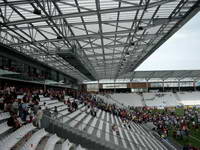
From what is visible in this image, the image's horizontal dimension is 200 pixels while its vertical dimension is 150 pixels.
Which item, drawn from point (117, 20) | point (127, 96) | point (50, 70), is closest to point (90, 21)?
point (117, 20)

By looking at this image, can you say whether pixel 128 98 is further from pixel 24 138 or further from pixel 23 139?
pixel 23 139

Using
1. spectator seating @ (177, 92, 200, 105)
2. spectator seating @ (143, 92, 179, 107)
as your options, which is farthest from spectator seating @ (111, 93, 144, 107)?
spectator seating @ (177, 92, 200, 105)

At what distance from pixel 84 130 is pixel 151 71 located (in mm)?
49266

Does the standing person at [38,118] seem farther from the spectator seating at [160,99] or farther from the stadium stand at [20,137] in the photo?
the spectator seating at [160,99]

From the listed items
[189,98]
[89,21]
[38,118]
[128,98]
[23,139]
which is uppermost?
[89,21]

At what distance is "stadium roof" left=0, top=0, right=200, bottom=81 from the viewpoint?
594 inches

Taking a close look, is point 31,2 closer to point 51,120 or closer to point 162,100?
point 51,120

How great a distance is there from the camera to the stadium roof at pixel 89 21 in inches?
594

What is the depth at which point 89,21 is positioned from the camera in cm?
1845

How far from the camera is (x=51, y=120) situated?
12.8 metres

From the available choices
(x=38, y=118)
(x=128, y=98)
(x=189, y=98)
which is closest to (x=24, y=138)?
(x=38, y=118)

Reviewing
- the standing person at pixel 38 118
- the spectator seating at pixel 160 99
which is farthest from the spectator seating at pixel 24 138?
the spectator seating at pixel 160 99

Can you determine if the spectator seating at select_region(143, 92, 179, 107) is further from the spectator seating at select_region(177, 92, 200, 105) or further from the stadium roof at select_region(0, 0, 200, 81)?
the stadium roof at select_region(0, 0, 200, 81)

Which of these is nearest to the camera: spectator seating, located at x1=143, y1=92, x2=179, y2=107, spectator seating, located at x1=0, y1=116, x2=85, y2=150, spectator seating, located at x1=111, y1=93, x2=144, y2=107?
spectator seating, located at x1=0, y1=116, x2=85, y2=150
